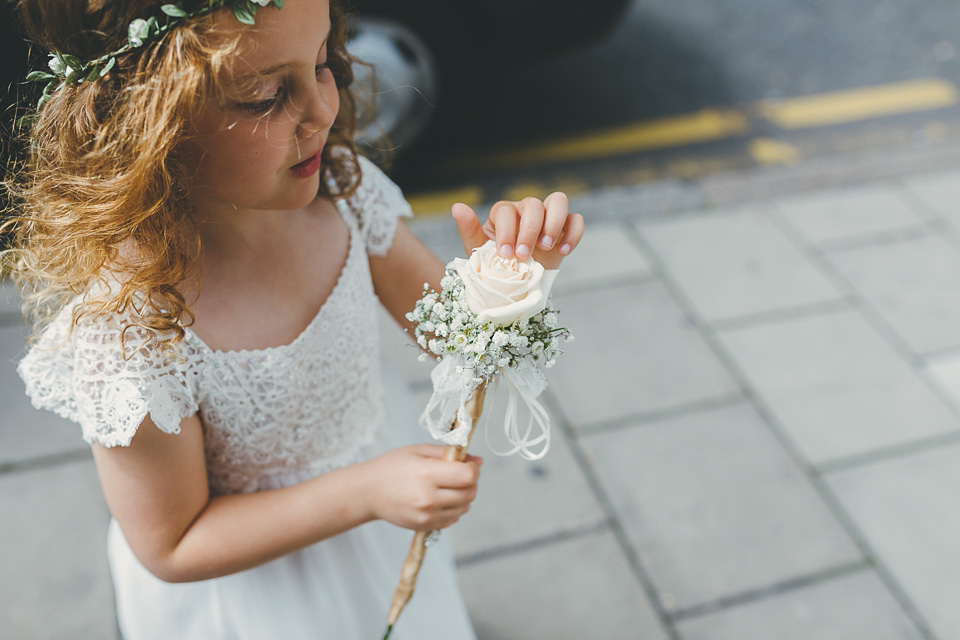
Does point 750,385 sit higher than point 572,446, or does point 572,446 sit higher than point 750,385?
point 750,385

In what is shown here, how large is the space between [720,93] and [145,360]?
4.19 meters

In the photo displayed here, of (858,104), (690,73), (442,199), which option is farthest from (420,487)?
(858,104)

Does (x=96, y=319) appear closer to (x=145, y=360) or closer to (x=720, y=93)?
(x=145, y=360)

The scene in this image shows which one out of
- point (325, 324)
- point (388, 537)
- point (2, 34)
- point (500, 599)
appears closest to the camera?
point (325, 324)

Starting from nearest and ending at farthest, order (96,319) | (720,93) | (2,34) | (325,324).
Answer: (96,319), (325,324), (2,34), (720,93)

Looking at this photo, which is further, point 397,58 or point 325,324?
point 397,58

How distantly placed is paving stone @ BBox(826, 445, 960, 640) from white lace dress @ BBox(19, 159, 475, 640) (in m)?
1.43

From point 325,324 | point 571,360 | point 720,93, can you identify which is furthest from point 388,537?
point 720,93

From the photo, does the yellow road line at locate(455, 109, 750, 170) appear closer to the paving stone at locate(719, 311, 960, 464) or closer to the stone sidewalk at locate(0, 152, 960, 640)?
the stone sidewalk at locate(0, 152, 960, 640)

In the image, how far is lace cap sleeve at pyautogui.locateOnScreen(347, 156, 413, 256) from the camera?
5.41 ft

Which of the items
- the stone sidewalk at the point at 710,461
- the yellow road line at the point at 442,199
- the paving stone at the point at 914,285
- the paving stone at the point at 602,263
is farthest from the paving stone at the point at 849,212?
the yellow road line at the point at 442,199

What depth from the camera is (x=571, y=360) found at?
3.17 m

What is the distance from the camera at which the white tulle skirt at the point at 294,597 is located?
1.59m

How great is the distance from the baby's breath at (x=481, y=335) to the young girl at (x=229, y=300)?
106 mm
